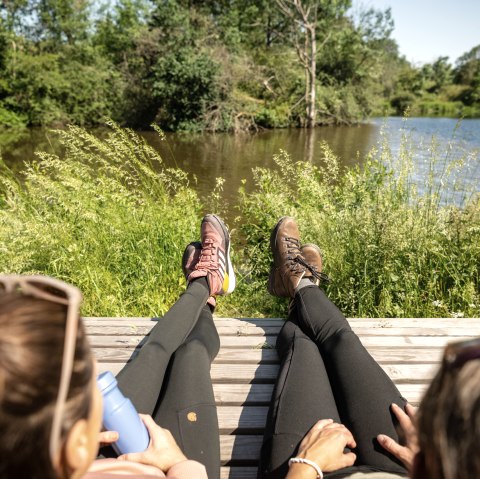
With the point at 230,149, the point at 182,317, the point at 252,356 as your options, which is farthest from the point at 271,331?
the point at 230,149

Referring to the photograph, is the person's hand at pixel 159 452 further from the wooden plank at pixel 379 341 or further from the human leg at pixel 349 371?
the wooden plank at pixel 379 341

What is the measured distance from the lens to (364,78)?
91.3 ft

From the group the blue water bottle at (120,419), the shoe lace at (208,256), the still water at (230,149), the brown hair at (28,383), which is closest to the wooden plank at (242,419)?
the blue water bottle at (120,419)

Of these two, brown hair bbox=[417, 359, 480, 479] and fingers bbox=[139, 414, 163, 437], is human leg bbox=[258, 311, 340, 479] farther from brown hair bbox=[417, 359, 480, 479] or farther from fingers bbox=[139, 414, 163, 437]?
brown hair bbox=[417, 359, 480, 479]

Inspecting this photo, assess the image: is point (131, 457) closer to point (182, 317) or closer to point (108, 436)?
point (108, 436)

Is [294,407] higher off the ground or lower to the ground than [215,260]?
lower

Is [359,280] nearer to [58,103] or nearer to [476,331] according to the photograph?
[476,331]

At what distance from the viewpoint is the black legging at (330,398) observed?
147 centimetres

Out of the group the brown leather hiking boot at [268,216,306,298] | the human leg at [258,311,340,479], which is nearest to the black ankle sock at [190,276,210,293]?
the brown leather hiking boot at [268,216,306,298]

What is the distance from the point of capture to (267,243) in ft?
14.1

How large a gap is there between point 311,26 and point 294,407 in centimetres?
2630

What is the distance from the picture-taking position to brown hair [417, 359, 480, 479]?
0.59 metres

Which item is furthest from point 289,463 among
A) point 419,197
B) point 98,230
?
point 98,230

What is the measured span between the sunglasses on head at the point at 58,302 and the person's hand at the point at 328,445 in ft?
3.07
